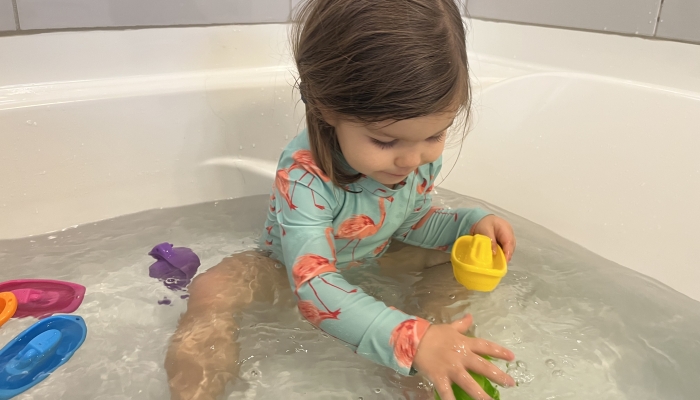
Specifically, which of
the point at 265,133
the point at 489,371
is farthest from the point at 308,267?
the point at 265,133

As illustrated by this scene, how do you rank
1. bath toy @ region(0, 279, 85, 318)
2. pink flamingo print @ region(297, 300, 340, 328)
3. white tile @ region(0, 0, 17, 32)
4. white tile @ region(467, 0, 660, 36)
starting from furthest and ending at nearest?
white tile @ region(467, 0, 660, 36)
white tile @ region(0, 0, 17, 32)
bath toy @ region(0, 279, 85, 318)
pink flamingo print @ region(297, 300, 340, 328)

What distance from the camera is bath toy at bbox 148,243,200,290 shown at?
897 mm

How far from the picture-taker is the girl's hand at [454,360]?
0.57 metres

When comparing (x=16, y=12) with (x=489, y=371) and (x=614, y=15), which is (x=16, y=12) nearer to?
(x=489, y=371)

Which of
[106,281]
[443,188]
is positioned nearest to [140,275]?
[106,281]

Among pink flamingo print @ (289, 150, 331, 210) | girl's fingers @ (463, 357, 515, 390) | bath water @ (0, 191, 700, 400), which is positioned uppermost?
pink flamingo print @ (289, 150, 331, 210)

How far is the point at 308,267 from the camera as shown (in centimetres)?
70

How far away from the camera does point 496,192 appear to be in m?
1.10

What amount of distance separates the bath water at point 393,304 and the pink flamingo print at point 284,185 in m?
0.16

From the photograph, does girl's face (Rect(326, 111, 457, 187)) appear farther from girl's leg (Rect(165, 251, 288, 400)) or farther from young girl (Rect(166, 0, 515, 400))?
girl's leg (Rect(165, 251, 288, 400))

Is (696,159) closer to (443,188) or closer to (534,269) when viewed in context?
(534,269)

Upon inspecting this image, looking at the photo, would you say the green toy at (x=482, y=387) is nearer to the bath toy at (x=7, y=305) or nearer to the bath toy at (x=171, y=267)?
the bath toy at (x=171, y=267)

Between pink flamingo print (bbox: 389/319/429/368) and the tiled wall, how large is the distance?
2.51 feet

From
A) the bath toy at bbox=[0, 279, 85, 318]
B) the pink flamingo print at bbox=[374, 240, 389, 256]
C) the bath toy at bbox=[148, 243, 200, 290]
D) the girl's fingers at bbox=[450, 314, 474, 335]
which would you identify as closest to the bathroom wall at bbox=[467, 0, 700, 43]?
the pink flamingo print at bbox=[374, 240, 389, 256]
